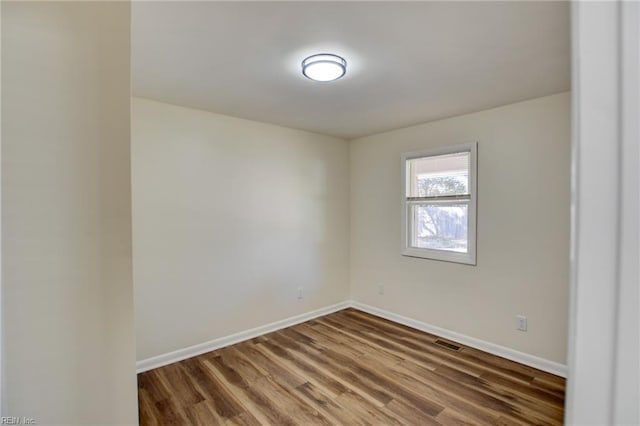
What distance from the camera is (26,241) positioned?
106 cm

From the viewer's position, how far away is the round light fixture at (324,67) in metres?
1.96

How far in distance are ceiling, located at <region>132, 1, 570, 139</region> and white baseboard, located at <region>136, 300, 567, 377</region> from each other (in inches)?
90.5

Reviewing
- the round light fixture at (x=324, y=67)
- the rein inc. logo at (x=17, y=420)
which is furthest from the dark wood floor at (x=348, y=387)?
the round light fixture at (x=324, y=67)

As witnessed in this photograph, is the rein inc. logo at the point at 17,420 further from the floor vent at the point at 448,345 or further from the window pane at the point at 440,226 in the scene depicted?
the window pane at the point at 440,226

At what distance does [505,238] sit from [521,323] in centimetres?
78

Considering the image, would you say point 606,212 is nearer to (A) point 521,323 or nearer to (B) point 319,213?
(A) point 521,323

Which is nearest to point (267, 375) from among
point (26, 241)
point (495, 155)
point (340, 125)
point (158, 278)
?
point (158, 278)

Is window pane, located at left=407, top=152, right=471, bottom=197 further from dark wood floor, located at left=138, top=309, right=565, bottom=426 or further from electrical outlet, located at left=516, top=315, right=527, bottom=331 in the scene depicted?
dark wood floor, located at left=138, top=309, right=565, bottom=426

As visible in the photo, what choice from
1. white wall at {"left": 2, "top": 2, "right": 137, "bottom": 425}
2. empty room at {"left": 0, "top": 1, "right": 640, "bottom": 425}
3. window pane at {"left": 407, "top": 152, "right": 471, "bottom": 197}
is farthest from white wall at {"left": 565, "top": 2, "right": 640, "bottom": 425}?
window pane at {"left": 407, "top": 152, "right": 471, "bottom": 197}

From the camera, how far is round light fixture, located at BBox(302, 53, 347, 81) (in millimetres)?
1955

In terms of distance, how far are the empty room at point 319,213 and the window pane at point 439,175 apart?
1.0 inches

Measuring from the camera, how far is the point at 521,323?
9.40 feet

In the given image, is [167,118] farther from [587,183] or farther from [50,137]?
[587,183]

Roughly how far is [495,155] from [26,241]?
338 centimetres
